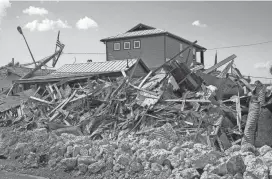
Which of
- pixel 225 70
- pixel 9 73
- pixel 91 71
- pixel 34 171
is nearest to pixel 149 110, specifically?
pixel 225 70

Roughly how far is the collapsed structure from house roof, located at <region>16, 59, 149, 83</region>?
2.52 metres

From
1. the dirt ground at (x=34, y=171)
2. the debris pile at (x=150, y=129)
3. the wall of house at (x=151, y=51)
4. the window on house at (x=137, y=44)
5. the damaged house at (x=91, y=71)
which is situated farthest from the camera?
the window on house at (x=137, y=44)

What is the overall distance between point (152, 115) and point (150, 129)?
1092 millimetres

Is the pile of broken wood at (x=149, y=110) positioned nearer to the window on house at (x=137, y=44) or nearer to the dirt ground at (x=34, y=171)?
the dirt ground at (x=34, y=171)

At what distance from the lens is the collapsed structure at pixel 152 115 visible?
379 inches

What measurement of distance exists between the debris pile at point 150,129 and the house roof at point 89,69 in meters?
3.18

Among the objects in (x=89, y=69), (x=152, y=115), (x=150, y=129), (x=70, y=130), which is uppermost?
(x=89, y=69)

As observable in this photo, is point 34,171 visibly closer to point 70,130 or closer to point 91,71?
point 70,130

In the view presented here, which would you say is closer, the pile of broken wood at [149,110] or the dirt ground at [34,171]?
the dirt ground at [34,171]

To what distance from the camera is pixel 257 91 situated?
38.3ft

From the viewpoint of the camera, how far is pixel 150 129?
10961 millimetres

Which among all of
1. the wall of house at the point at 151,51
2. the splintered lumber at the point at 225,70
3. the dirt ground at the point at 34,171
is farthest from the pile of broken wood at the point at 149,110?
the wall of house at the point at 151,51

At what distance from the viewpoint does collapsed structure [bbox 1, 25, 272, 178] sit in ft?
31.6

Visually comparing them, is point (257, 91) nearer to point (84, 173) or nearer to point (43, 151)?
point (84, 173)
